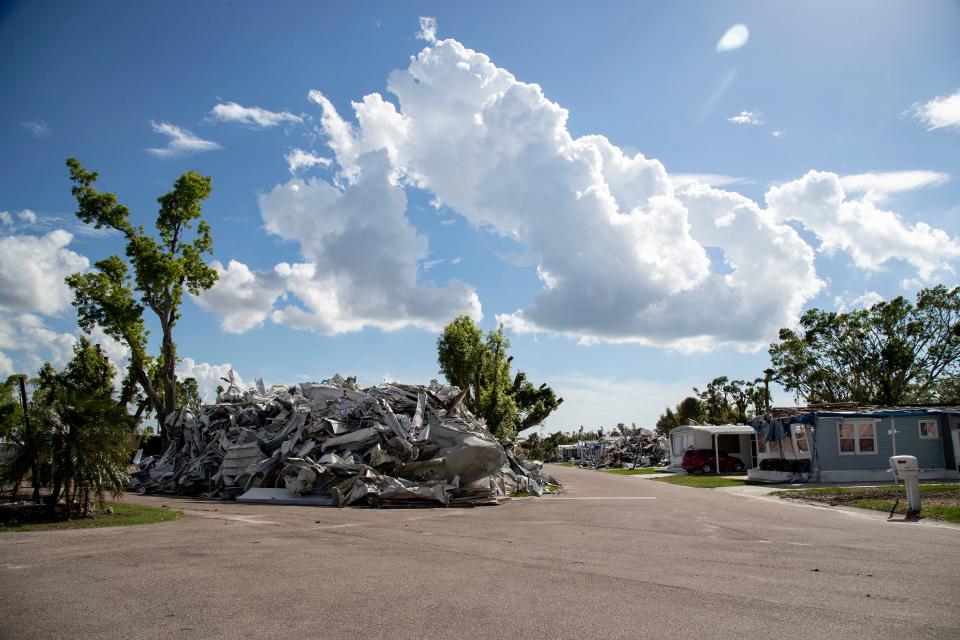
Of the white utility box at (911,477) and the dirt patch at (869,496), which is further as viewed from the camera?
the dirt patch at (869,496)

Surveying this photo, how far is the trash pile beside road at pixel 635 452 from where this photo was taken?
62875 millimetres

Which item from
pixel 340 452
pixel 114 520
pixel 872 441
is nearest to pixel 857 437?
pixel 872 441

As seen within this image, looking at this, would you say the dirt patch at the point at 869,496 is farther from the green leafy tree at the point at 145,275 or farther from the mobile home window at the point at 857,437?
the green leafy tree at the point at 145,275

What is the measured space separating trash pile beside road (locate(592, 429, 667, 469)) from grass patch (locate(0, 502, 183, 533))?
167 ft

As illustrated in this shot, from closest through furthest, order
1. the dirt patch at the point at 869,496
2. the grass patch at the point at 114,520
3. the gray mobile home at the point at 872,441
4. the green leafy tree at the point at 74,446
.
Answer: the grass patch at the point at 114,520 < the green leafy tree at the point at 74,446 < the dirt patch at the point at 869,496 < the gray mobile home at the point at 872,441

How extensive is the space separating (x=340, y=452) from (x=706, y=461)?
29.1 meters

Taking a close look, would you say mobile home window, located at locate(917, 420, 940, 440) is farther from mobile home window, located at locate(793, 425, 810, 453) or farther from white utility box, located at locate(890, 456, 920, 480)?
white utility box, located at locate(890, 456, 920, 480)

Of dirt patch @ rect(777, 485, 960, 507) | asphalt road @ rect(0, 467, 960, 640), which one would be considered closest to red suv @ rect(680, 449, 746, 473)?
dirt patch @ rect(777, 485, 960, 507)

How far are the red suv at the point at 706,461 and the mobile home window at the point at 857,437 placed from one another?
13.1m

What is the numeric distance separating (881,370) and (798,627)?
51605 mm

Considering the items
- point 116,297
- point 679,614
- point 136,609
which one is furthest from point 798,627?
point 116,297

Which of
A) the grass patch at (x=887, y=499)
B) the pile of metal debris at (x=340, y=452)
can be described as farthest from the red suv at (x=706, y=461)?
the pile of metal debris at (x=340, y=452)

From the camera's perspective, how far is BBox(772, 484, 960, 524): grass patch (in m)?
14.6

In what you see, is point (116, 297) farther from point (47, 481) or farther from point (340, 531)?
point (340, 531)
